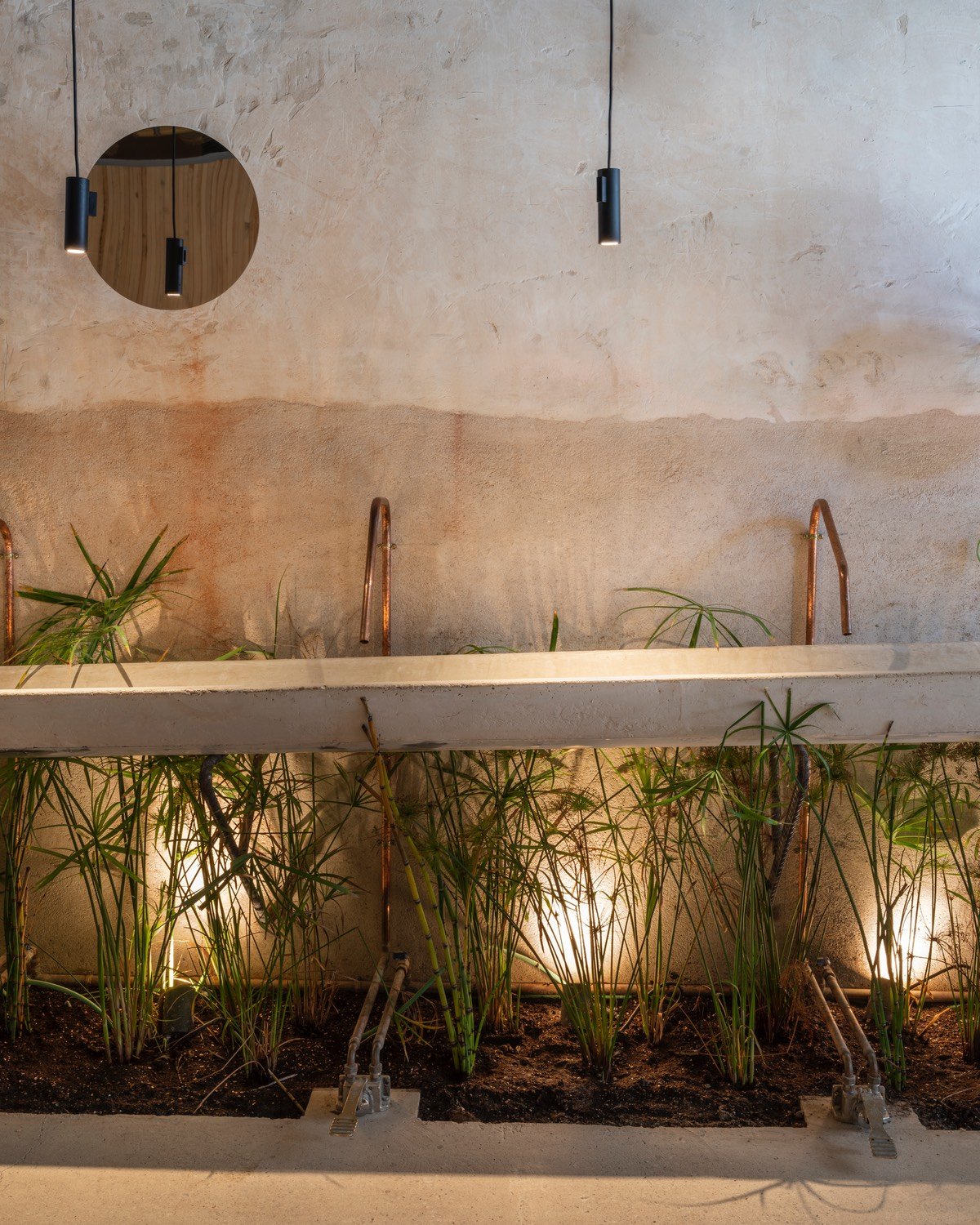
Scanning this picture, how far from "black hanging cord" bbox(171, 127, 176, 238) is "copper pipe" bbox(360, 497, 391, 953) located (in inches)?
39.2

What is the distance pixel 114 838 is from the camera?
108 inches

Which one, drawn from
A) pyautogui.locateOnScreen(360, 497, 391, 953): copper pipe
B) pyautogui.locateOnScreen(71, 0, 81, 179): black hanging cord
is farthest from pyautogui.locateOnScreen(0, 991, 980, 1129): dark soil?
pyautogui.locateOnScreen(71, 0, 81, 179): black hanging cord

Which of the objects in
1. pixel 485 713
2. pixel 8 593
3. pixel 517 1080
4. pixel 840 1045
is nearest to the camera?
pixel 485 713

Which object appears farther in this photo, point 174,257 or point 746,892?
point 174,257

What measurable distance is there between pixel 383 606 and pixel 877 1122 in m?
1.69

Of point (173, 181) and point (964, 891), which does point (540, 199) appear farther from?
point (964, 891)

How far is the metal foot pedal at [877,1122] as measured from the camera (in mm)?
2045

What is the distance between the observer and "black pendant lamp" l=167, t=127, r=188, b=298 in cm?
281

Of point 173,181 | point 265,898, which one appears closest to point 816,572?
point 265,898

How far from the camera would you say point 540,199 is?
9.08 ft

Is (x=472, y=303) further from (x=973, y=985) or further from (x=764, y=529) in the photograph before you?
(x=973, y=985)

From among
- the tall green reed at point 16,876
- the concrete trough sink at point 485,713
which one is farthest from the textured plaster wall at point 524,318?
the concrete trough sink at point 485,713

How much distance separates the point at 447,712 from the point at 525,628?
2.80 ft

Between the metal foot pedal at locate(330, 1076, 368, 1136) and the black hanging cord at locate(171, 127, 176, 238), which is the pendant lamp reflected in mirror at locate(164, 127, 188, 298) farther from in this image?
the metal foot pedal at locate(330, 1076, 368, 1136)
